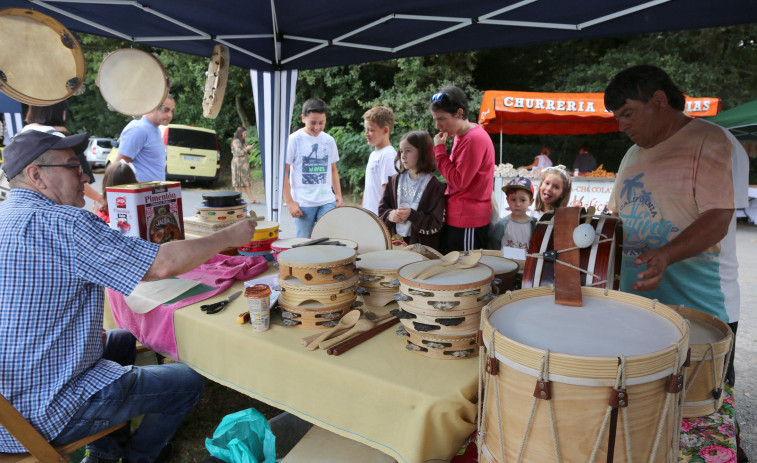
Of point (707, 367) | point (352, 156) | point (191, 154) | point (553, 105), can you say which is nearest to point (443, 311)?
point (707, 367)

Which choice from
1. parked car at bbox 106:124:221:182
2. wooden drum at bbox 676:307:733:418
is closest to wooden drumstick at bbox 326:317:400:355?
wooden drum at bbox 676:307:733:418

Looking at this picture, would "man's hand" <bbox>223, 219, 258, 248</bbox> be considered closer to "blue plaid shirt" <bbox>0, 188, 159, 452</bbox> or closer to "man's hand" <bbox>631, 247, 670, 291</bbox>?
"blue plaid shirt" <bbox>0, 188, 159, 452</bbox>

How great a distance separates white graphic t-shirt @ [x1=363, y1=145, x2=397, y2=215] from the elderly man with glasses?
2352 millimetres

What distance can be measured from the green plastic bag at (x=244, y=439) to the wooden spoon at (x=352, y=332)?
58cm

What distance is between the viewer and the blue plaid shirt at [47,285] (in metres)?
1.62

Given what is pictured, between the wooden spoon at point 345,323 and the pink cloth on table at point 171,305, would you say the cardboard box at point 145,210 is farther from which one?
the wooden spoon at point 345,323

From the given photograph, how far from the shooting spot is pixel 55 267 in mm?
1659

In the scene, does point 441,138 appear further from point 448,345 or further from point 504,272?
point 448,345

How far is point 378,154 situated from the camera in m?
4.16

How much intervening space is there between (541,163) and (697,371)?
10.5m

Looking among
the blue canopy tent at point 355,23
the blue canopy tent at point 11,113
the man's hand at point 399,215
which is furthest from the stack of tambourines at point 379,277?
the blue canopy tent at point 11,113

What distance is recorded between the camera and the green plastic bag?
6.00ft

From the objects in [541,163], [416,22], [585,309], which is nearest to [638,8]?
[416,22]

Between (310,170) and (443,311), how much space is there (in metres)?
3.33
